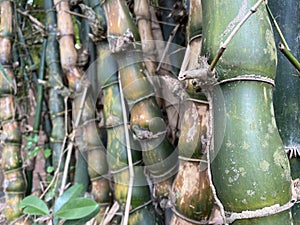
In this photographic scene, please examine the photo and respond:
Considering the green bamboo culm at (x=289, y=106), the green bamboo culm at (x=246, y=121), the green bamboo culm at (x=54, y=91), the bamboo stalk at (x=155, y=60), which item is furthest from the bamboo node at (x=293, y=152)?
the green bamboo culm at (x=54, y=91)

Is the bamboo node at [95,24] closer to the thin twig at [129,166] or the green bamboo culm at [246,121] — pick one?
the thin twig at [129,166]

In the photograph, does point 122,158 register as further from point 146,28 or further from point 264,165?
point 264,165

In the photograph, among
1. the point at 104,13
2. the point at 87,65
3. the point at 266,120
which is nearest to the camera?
the point at 266,120

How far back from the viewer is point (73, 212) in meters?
0.40

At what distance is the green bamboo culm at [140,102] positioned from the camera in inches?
21.9

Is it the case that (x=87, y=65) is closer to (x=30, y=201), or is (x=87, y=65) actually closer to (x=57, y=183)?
(x=57, y=183)

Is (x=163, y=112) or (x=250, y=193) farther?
(x=163, y=112)

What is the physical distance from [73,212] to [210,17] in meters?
0.27

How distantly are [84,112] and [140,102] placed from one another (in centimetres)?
25

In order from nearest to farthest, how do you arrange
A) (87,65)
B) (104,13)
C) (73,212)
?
(73,212) < (104,13) < (87,65)

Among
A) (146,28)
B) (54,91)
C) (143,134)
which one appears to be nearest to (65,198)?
(143,134)

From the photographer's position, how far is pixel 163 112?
2.13ft

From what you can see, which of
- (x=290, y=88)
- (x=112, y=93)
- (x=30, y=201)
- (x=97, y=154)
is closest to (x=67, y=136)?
(x=97, y=154)

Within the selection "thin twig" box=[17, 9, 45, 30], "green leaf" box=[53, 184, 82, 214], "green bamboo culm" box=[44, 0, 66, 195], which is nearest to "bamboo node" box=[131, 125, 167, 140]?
"green leaf" box=[53, 184, 82, 214]
